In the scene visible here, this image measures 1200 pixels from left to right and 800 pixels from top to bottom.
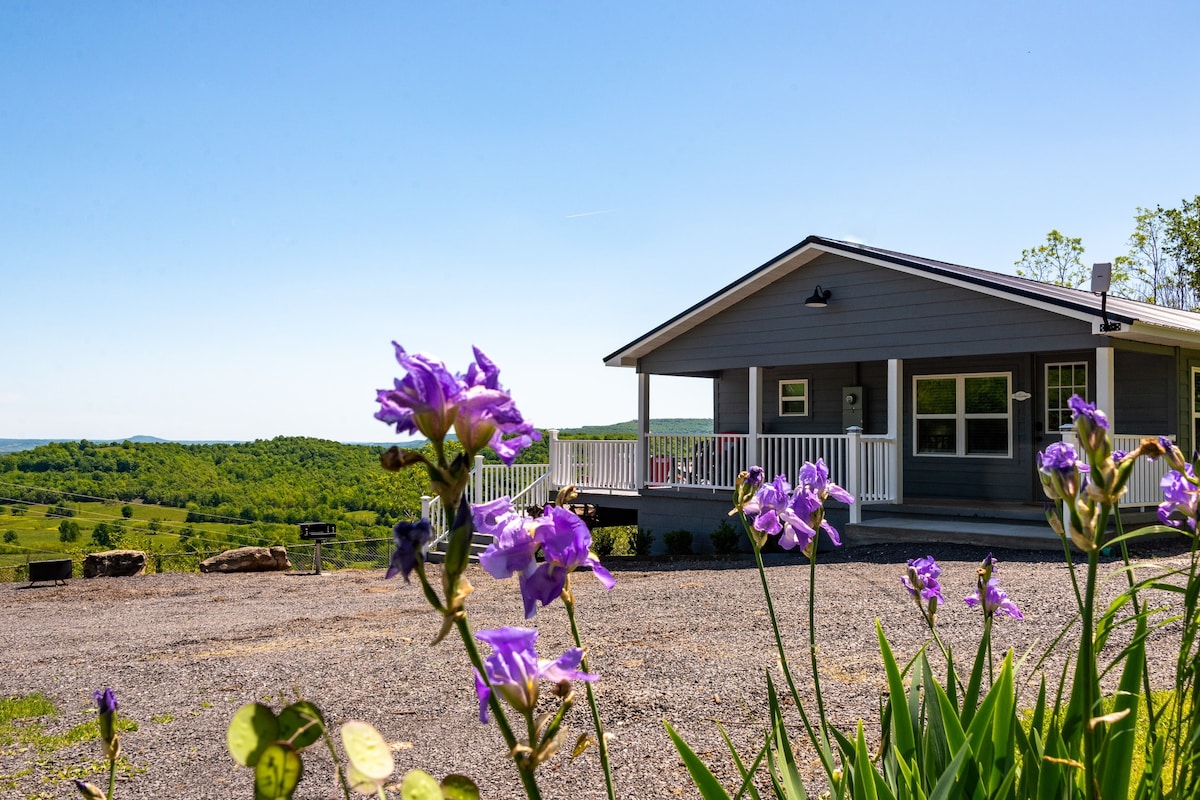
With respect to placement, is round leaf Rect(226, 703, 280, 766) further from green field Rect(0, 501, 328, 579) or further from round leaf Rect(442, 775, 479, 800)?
green field Rect(0, 501, 328, 579)

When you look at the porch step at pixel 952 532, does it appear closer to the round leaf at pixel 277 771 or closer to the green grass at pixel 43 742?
the green grass at pixel 43 742

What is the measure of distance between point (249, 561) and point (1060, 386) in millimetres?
13842

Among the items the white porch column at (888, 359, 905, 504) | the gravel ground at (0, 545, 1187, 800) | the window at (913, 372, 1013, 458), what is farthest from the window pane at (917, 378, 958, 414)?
the gravel ground at (0, 545, 1187, 800)

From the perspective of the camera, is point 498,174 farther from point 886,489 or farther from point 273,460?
point 273,460

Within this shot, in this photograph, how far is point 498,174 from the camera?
14766mm

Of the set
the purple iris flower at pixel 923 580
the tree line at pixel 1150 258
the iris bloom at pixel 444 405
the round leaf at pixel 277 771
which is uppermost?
the tree line at pixel 1150 258

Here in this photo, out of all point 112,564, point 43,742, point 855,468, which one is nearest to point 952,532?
point 855,468

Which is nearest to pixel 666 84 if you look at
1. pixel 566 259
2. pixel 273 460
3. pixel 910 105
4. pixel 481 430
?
pixel 910 105

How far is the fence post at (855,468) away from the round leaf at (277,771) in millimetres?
11602

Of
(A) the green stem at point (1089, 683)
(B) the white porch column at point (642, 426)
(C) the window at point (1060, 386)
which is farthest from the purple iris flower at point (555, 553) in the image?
(B) the white porch column at point (642, 426)

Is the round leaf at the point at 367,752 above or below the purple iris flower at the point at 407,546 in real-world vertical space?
below

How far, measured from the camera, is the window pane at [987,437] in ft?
42.5

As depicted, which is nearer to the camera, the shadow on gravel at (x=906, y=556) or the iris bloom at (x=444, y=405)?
the iris bloom at (x=444, y=405)

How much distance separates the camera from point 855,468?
1173cm
